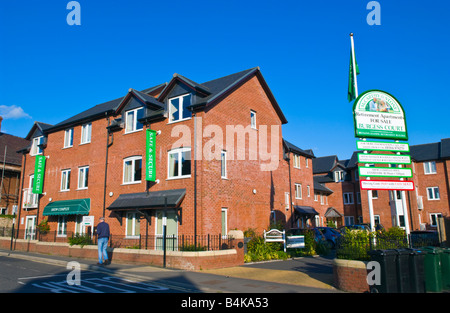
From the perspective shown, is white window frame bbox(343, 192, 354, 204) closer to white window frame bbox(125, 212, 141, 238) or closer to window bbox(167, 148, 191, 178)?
window bbox(167, 148, 191, 178)

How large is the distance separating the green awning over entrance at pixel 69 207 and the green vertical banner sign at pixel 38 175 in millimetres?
2056

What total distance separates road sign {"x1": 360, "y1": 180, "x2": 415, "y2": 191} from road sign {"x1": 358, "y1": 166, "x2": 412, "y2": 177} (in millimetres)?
233

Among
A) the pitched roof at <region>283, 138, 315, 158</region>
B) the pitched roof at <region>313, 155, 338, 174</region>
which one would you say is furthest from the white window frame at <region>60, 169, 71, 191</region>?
the pitched roof at <region>313, 155, 338, 174</region>

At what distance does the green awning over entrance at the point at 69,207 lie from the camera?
21797 mm

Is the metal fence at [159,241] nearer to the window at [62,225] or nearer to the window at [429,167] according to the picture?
the window at [62,225]

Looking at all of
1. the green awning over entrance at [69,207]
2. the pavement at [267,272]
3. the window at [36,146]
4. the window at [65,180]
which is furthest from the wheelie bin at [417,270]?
the window at [36,146]

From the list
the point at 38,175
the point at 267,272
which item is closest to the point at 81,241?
the point at 38,175

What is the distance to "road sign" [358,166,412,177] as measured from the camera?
11.4 m

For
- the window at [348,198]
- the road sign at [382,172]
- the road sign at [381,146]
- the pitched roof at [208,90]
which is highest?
the pitched roof at [208,90]

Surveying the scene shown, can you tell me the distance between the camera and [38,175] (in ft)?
83.4

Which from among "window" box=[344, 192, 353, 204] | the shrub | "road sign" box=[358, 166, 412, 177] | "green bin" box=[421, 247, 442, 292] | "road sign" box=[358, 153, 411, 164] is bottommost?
"green bin" box=[421, 247, 442, 292]

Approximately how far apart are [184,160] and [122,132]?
561cm
